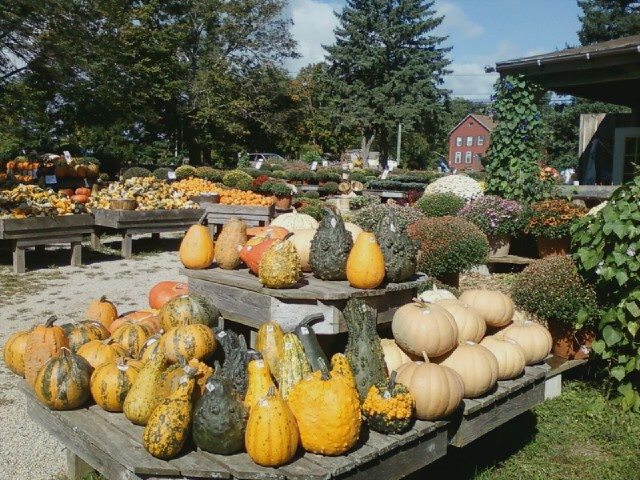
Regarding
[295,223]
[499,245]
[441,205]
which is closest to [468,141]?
[441,205]

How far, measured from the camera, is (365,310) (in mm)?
3240

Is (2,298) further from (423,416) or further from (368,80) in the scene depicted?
(368,80)

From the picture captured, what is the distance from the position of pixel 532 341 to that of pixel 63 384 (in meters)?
2.78

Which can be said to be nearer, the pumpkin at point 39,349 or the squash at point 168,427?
the squash at point 168,427

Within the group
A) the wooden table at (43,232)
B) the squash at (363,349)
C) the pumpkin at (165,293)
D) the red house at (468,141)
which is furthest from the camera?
the red house at (468,141)

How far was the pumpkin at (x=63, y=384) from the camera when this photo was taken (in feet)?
9.75

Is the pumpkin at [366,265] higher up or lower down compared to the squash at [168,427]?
higher up

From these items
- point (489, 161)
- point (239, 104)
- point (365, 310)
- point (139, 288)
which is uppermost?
point (239, 104)

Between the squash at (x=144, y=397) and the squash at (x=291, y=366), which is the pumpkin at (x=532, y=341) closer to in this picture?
the squash at (x=291, y=366)

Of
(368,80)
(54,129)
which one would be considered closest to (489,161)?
(54,129)

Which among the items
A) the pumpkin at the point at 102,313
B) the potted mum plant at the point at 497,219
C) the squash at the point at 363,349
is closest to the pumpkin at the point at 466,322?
the squash at the point at 363,349

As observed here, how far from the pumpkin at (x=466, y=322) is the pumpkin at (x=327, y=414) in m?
1.20

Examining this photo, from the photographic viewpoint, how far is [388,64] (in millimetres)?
44188

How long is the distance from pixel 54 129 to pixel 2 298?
63.0 ft
